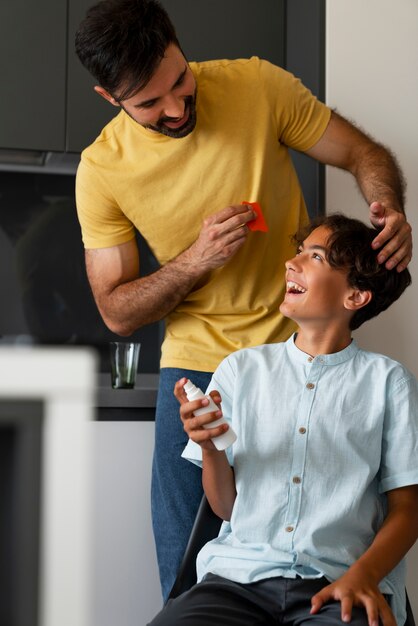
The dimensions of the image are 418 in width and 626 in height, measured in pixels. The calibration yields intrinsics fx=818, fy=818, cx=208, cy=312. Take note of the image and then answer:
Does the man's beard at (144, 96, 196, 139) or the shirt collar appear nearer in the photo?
the shirt collar

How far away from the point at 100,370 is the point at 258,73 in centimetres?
114

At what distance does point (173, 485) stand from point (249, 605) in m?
0.48

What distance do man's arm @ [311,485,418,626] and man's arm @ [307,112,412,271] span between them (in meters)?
0.39

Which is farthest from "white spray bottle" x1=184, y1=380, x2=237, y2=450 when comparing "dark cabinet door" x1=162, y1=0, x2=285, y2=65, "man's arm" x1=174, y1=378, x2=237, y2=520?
"dark cabinet door" x1=162, y1=0, x2=285, y2=65

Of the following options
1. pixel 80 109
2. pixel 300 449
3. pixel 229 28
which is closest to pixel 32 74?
pixel 80 109

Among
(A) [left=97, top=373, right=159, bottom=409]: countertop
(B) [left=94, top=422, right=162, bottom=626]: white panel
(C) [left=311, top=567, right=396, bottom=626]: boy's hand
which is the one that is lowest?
(B) [left=94, top=422, right=162, bottom=626]: white panel

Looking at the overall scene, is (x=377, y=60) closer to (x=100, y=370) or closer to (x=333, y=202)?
(x=333, y=202)

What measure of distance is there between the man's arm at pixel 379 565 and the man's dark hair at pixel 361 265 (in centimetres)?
33

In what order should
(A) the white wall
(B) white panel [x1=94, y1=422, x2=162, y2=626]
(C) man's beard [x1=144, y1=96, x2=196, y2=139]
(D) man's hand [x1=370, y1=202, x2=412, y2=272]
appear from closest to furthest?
1. (D) man's hand [x1=370, y1=202, x2=412, y2=272]
2. (C) man's beard [x1=144, y1=96, x2=196, y2=139]
3. (B) white panel [x1=94, y1=422, x2=162, y2=626]
4. (A) the white wall

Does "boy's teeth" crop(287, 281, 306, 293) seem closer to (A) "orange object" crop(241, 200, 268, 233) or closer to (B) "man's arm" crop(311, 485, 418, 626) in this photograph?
(A) "orange object" crop(241, 200, 268, 233)

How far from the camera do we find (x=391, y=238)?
137cm

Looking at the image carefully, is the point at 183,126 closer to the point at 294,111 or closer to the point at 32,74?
the point at 294,111

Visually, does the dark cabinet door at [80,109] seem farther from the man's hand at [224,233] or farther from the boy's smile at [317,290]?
the boy's smile at [317,290]

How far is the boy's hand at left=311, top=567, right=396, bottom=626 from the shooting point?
42.9 inches
